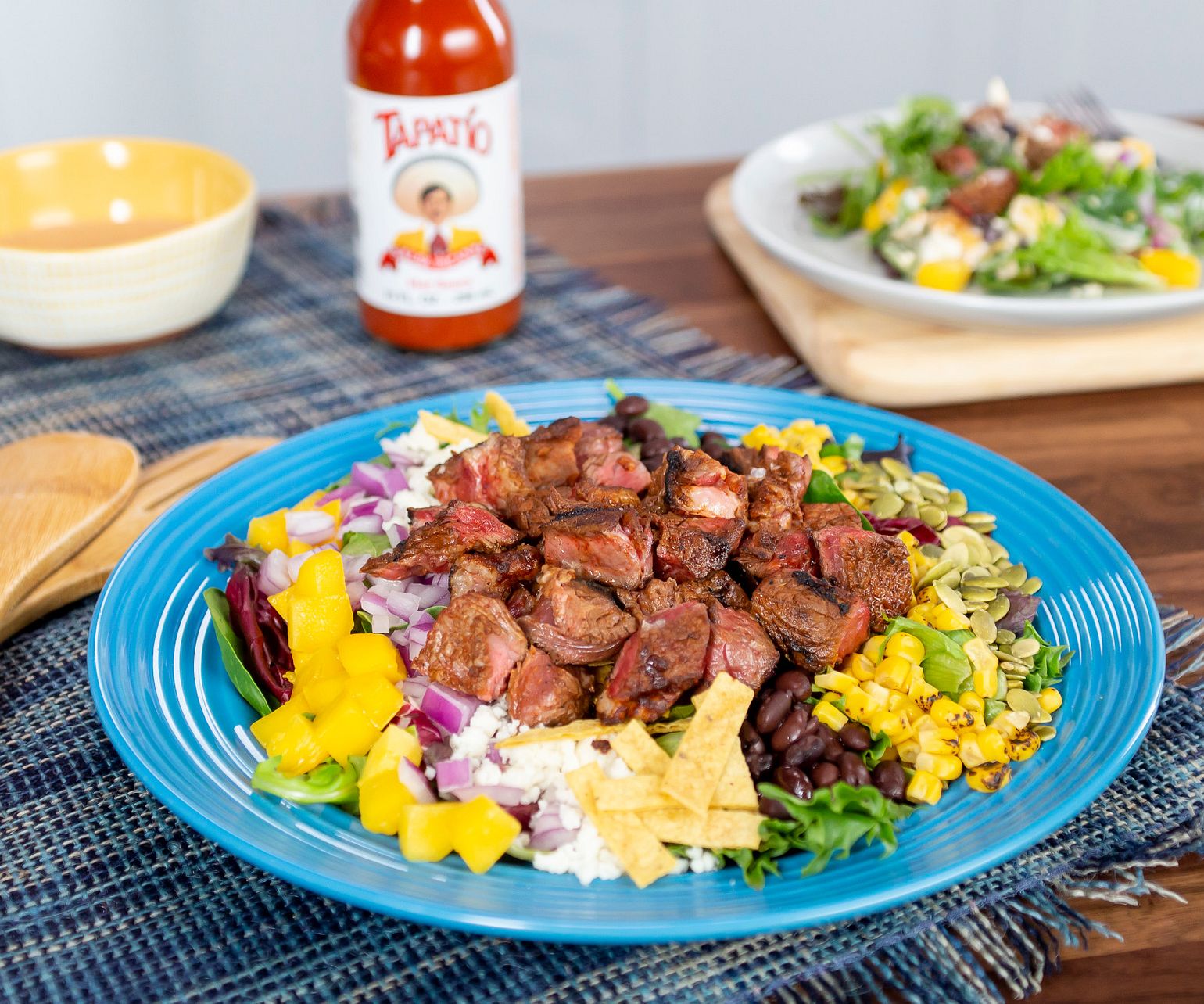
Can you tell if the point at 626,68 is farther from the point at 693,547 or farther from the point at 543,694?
the point at 543,694

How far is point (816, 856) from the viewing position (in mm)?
1833

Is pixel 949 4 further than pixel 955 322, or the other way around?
pixel 949 4

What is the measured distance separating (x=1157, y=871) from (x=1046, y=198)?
270 cm

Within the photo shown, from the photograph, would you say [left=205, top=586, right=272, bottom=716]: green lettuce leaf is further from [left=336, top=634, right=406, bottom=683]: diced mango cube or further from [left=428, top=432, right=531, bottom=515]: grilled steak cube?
[left=428, top=432, right=531, bottom=515]: grilled steak cube

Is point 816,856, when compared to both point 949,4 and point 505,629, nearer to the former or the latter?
point 505,629

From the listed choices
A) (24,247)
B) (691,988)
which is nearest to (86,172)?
(24,247)

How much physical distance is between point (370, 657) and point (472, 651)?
18 centimetres

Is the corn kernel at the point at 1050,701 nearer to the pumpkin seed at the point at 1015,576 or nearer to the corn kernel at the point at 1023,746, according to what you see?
the corn kernel at the point at 1023,746

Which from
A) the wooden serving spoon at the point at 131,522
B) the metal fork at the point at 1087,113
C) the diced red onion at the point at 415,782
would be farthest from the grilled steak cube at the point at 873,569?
the metal fork at the point at 1087,113

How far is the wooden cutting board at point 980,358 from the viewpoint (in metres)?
3.61

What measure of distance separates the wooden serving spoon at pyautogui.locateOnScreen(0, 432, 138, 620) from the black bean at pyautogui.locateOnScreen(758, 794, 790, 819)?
64.5 inches

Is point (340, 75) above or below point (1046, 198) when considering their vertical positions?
below

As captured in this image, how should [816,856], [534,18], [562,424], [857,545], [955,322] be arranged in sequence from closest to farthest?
[816,856], [857,545], [562,424], [955,322], [534,18]

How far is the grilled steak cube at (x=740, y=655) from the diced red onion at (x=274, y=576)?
855 mm
